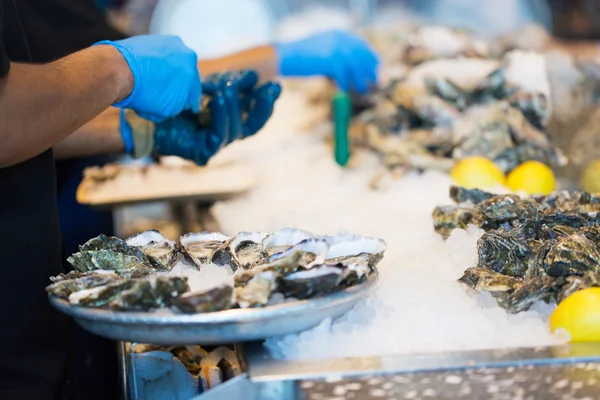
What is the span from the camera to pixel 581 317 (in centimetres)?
124

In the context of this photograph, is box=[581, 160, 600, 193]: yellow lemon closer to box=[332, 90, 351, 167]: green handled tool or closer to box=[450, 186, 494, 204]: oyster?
box=[450, 186, 494, 204]: oyster

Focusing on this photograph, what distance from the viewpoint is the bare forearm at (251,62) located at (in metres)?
3.11

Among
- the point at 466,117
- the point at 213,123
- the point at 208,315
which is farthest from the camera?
the point at 466,117

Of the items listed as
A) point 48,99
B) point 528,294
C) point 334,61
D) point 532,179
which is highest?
point 334,61

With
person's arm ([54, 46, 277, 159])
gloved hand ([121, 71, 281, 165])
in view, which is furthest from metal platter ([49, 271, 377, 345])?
person's arm ([54, 46, 277, 159])

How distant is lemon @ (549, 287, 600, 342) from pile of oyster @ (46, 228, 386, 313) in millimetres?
341

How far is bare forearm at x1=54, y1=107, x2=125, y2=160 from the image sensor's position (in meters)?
2.45

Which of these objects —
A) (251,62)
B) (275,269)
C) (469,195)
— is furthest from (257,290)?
(251,62)

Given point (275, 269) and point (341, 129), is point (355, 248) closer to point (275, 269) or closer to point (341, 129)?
point (275, 269)

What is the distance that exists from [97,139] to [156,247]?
120 cm

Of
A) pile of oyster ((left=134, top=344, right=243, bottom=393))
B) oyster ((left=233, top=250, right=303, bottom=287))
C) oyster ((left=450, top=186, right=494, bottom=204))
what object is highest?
oyster ((left=450, top=186, right=494, bottom=204))

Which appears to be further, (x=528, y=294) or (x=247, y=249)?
(x=247, y=249)

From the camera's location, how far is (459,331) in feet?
4.15

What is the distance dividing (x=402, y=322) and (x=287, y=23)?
163 inches
